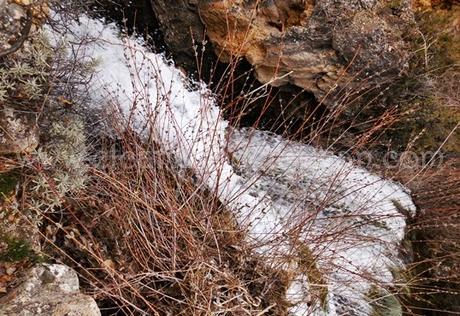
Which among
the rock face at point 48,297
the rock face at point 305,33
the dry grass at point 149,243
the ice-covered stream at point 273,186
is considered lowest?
the rock face at point 48,297

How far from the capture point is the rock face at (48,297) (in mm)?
1618

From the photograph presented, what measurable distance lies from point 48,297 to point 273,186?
1.64m

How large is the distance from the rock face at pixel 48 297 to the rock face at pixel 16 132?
493 millimetres

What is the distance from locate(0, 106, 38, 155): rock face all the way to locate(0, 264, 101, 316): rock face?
1.62 ft

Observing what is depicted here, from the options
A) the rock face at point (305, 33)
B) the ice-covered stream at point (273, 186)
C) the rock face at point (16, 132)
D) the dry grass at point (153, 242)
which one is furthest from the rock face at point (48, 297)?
the rock face at point (305, 33)

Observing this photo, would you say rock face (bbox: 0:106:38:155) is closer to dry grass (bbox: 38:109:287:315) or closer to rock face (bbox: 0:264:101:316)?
dry grass (bbox: 38:109:287:315)

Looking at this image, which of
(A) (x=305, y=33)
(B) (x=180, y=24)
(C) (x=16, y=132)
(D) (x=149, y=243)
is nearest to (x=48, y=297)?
(D) (x=149, y=243)

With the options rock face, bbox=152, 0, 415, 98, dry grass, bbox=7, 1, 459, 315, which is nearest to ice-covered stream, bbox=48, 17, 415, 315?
dry grass, bbox=7, 1, 459, 315

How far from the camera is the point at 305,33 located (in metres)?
3.28

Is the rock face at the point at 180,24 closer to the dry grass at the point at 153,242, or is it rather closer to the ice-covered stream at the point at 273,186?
the ice-covered stream at the point at 273,186

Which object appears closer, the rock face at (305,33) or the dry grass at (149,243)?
the dry grass at (149,243)

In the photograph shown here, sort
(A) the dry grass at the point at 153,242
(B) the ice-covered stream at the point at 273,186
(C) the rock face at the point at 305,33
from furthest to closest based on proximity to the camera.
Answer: (C) the rock face at the point at 305,33 → (B) the ice-covered stream at the point at 273,186 → (A) the dry grass at the point at 153,242

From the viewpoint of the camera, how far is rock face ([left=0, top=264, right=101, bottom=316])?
162 cm

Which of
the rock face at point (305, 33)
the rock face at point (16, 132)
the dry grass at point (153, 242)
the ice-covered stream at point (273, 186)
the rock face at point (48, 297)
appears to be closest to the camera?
the rock face at point (48, 297)
